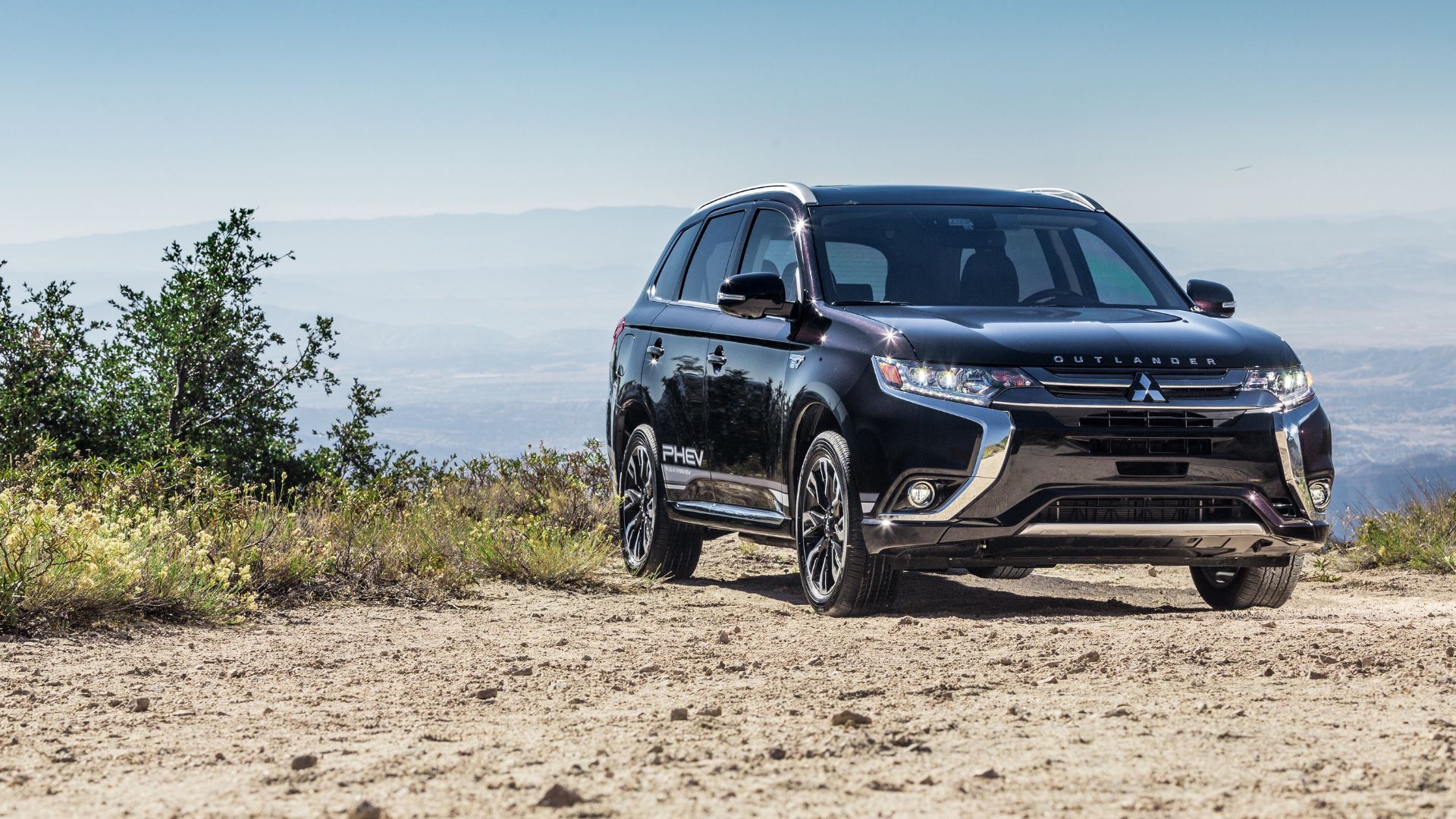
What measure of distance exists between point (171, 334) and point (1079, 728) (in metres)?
10.9

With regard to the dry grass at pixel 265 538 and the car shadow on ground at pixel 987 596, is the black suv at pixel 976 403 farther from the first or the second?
the dry grass at pixel 265 538

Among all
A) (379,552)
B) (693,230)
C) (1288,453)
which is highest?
(693,230)

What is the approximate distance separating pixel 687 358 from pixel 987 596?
6.92 feet

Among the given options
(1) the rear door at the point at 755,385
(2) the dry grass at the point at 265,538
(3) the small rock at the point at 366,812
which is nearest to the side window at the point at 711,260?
(1) the rear door at the point at 755,385

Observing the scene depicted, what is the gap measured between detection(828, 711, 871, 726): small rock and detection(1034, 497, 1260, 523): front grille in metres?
2.40

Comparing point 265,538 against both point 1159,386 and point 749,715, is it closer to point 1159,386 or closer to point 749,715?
point 749,715

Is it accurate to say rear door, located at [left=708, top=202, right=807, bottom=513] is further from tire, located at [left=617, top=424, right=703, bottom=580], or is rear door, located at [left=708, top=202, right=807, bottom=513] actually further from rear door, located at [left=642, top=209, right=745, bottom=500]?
tire, located at [left=617, top=424, right=703, bottom=580]

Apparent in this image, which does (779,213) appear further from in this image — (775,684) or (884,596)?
(775,684)

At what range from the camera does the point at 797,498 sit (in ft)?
26.3

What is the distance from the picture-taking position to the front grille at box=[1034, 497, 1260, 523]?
7.07 meters

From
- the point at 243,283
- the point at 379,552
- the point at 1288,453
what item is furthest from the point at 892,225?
the point at 243,283

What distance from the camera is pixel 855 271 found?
329 inches

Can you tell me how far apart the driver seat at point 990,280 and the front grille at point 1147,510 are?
147cm

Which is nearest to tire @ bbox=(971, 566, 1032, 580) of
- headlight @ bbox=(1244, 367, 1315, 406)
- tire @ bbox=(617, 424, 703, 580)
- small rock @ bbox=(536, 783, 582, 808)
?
tire @ bbox=(617, 424, 703, 580)
